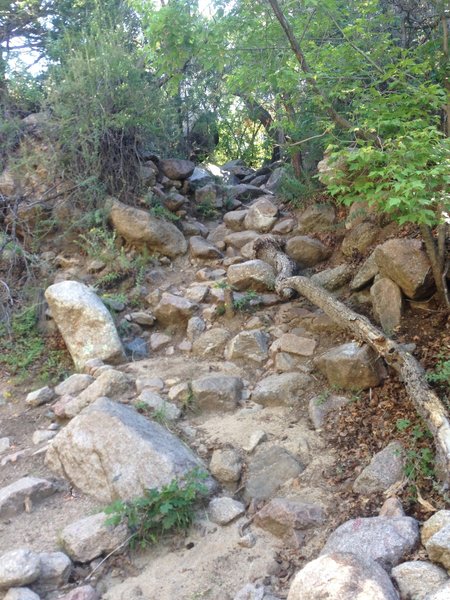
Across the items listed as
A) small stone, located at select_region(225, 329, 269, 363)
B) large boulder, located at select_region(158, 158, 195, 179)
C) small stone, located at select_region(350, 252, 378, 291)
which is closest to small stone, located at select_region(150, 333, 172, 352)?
small stone, located at select_region(225, 329, 269, 363)

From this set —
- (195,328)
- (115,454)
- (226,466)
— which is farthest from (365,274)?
(115,454)

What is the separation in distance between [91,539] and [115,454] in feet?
2.00

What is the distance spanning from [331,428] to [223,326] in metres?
1.90

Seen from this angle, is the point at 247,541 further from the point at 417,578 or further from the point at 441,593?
the point at 441,593

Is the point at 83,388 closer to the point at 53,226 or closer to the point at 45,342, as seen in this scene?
the point at 45,342

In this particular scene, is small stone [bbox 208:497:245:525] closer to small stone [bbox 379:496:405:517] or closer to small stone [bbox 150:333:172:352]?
small stone [bbox 379:496:405:517]

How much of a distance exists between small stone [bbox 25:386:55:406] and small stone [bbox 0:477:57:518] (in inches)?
45.4

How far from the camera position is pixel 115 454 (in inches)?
148

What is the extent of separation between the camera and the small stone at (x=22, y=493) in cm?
367

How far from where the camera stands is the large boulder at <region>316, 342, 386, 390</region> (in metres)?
4.21

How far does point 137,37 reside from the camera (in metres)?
8.55

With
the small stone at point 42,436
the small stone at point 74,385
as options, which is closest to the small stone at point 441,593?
the small stone at point 42,436

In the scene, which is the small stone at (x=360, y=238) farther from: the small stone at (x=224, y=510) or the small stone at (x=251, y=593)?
the small stone at (x=251, y=593)

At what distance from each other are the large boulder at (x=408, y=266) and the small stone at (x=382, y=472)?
151cm
